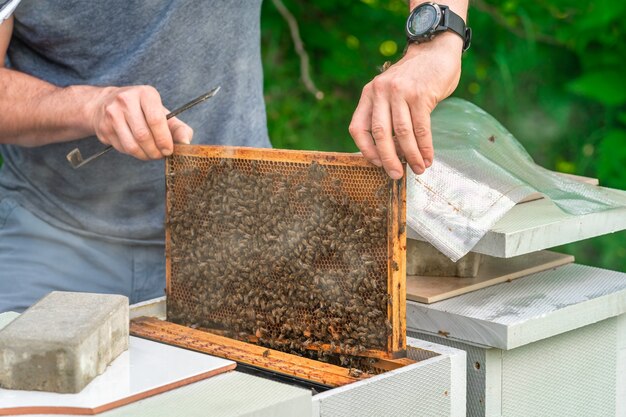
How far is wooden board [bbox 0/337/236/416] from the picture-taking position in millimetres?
1479

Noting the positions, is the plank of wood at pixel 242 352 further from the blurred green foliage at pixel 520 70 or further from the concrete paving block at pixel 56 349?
the blurred green foliage at pixel 520 70

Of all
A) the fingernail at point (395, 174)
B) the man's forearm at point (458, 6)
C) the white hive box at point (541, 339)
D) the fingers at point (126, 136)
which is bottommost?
the white hive box at point (541, 339)

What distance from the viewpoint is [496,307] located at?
2102 mm

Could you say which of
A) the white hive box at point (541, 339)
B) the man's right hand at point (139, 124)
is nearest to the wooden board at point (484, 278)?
the white hive box at point (541, 339)

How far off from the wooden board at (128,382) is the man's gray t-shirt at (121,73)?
106cm

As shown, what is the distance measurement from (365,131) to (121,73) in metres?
1.05

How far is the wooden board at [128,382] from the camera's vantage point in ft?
4.85

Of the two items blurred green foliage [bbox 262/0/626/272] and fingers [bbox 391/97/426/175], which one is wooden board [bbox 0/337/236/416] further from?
blurred green foliage [bbox 262/0/626/272]

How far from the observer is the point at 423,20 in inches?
87.7

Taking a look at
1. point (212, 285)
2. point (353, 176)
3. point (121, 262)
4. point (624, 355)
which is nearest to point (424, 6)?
point (353, 176)

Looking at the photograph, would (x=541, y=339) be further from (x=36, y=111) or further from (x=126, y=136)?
(x=36, y=111)

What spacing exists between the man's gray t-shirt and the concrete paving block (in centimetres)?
111

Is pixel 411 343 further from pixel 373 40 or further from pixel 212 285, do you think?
pixel 373 40

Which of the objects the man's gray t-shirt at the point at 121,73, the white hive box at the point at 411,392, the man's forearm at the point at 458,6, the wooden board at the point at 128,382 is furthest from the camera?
the man's gray t-shirt at the point at 121,73
